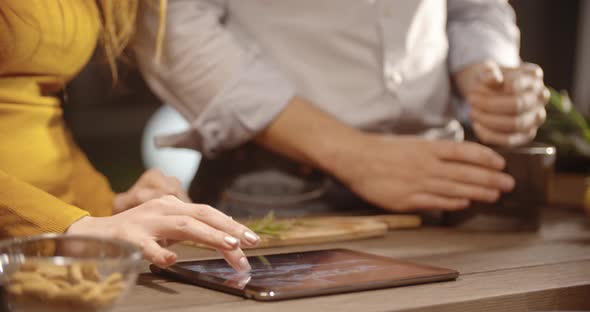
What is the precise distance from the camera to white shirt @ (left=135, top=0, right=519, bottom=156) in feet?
→ 5.11

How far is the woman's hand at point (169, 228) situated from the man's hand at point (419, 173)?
2.00 feet

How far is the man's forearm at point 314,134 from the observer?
1557 millimetres

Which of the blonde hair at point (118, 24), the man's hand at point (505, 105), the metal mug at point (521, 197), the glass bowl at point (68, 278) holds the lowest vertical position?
the metal mug at point (521, 197)

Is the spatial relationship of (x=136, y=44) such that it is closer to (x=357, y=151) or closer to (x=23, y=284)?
(x=357, y=151)

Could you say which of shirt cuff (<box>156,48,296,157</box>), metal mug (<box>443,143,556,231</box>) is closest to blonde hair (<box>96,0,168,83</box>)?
shirt cuff (<box>156,48,296,157</box>)

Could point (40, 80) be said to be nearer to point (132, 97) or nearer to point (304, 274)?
point (304, 274)

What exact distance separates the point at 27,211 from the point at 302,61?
765mm

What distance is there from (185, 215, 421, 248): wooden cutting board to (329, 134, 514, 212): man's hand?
5 centimetres

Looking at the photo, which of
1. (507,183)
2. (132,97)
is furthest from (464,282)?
(132,97)

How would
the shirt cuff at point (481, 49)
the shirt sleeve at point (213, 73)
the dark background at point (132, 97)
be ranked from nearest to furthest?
the shirt sleeve at point (213, 73), the shirt cuff at point (481, 49), the dark background at point (132, 97)

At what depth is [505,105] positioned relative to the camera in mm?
1500

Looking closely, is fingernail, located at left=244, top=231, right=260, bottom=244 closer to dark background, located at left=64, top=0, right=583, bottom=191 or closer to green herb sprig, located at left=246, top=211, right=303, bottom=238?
green herb sprig, located at left=246, top=211, right=303, bottom=238

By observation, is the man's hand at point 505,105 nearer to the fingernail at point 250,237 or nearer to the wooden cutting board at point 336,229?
the wooden cutting board at point 336,229

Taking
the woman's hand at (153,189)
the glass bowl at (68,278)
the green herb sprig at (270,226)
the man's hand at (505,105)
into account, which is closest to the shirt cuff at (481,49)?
the man's hand at (505,105)
